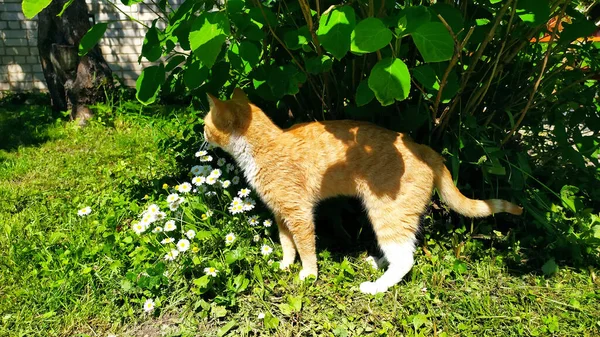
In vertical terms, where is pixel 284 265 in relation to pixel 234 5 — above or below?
below

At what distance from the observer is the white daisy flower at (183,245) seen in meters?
2.65

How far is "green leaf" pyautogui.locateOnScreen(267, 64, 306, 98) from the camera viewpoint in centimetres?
265

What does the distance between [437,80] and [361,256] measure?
122 centimetres

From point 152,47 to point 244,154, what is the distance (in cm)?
82

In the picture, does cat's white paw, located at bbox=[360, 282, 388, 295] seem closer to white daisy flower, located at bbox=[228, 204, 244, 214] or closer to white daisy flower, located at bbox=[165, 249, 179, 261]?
white daisy flower, located at bbox=[228, 204, 244, 214]

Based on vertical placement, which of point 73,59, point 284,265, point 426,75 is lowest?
point 73,59

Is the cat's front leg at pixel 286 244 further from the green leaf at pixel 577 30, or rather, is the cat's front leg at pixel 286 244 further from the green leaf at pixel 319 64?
the green leaf at pixel 577 30

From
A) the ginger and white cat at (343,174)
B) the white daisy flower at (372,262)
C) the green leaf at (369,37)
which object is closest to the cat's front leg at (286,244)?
the ginger and white cat at (343,174)

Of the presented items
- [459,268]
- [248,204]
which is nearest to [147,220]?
[248,204]

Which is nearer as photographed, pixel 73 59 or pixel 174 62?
pixel 174 62

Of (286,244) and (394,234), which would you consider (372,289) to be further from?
(286,244)

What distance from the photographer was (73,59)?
555cm

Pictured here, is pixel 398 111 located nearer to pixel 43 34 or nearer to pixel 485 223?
pixel 485 223

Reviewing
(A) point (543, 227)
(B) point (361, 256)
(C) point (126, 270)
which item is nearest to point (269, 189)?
(B) point (361, 256)
